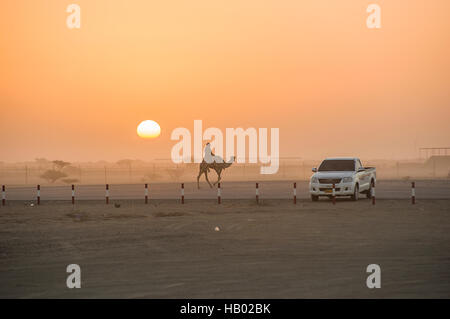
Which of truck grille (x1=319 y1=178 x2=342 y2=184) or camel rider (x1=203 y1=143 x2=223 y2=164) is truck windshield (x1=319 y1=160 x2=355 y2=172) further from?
camel rider (x1=203 y1=143 x2=223 y2=164)

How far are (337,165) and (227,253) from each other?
17272mm

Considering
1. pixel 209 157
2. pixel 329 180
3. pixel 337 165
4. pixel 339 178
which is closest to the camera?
pixel 339 178

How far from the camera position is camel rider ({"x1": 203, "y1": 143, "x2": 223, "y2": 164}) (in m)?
42.8

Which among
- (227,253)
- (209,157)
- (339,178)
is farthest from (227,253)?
(209,157)

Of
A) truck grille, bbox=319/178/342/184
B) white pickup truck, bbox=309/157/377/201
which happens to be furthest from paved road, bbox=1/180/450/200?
truck grille, bbox=319/178/342/184

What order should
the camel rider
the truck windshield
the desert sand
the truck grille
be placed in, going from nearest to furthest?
the desert sand → the truck grille → the truck windshield → the camel rider

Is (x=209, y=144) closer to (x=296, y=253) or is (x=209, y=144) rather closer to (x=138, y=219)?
(x=138, y=219)

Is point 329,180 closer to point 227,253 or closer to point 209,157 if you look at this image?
point 227,253

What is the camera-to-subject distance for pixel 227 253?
12.8 metres

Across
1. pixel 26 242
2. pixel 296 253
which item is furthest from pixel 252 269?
pixel 26 242

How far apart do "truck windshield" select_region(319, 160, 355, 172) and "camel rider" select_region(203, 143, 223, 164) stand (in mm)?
14399

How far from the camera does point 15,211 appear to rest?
24812 millimetres
